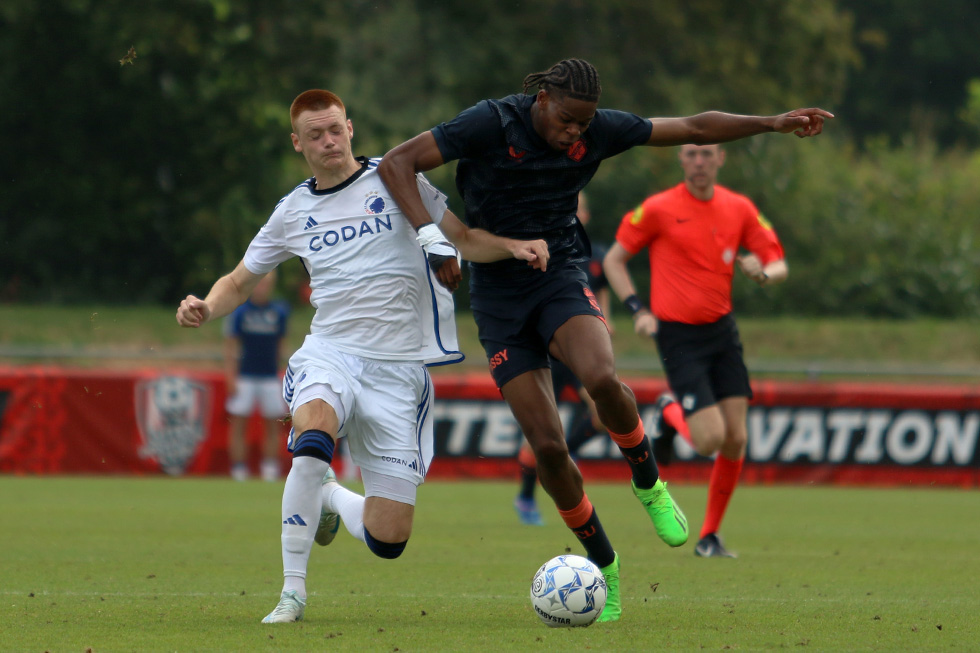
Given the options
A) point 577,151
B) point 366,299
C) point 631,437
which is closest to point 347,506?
point 366,299

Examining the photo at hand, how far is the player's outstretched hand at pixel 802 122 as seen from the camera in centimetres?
611

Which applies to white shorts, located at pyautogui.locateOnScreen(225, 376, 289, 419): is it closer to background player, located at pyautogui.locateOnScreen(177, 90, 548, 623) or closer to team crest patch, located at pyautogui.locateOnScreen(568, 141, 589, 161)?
background player, located at pyautogui.locateOnScreen(177, 90, 548, 623)

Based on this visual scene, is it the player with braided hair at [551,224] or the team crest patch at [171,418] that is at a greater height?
the player with braided hair at [551,224]

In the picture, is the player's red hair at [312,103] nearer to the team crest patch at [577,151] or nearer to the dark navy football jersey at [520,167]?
the dark navy football jersey at [520,167]

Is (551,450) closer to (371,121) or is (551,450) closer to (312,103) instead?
(312,103)

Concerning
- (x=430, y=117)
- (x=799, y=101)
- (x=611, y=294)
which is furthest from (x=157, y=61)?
(x=799, y=101)

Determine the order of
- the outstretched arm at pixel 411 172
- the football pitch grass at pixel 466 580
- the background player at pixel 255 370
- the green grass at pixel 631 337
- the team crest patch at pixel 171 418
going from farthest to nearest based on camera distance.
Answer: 1. the green grass at pixel 631 337
2. the team crest patch at pixel 171 418
3. the background player at pixel 255 370
4. the outstretched arm at pixel 411 172
5. the football pitch grass at pixel 466 580

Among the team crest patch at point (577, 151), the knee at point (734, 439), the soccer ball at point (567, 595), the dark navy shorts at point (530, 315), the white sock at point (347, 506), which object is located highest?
the team crest patch at point (577, 151)

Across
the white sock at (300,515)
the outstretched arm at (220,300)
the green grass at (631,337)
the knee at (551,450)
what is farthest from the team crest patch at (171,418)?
the knee at (551,450)

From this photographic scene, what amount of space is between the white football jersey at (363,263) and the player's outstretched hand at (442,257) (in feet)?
1.53

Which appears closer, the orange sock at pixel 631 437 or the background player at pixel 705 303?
the orange sock at pixel 631 437

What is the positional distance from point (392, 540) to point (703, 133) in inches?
91.0

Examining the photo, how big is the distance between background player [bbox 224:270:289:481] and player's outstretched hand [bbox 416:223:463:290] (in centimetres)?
971

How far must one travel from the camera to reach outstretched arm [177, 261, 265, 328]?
5.88 meters
